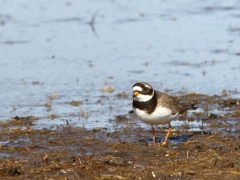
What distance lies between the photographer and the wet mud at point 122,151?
7.68 meters

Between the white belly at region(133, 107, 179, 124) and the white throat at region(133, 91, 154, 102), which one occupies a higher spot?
the white throat at region(133, 91, 154, 102)

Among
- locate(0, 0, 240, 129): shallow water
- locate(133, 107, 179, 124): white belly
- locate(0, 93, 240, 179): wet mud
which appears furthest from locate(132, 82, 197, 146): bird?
locate(0, 0, 240, 129): shallow water

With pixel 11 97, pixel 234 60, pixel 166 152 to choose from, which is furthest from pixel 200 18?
pixel 166 152

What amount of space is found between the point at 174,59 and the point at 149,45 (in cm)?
148

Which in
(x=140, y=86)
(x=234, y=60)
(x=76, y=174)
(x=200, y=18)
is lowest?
(x=76, y=174)

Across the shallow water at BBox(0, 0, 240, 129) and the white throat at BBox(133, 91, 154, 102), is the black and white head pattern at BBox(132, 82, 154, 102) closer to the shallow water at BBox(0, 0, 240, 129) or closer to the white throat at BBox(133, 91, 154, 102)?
the white throat at BBox(133, 91, 154, 102)

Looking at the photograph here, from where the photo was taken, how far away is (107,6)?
862 inches

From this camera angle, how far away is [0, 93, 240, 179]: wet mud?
Answer: 768 centimetres

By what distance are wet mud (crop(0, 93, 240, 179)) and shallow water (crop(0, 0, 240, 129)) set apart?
0.73 m

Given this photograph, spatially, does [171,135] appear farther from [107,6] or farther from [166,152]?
[107,6]

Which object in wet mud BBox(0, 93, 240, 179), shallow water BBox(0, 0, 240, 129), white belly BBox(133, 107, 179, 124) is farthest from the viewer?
shallow water BBox(0, 0, 240, 129)

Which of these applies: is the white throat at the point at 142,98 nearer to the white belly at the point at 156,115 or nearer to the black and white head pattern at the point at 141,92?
the black and white head pattern at the point at 141,92

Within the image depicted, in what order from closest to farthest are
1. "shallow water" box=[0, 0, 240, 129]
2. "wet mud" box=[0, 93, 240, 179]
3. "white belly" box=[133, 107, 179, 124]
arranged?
"wet mud" box=[0, 93, 240, 179]
"white belly" box=[133, 107, 179, 124]
"shallow water" box=[0, 0, 240, 129]

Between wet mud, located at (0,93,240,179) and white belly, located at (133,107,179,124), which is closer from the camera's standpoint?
wet mud, located at (0,93,240,179)
